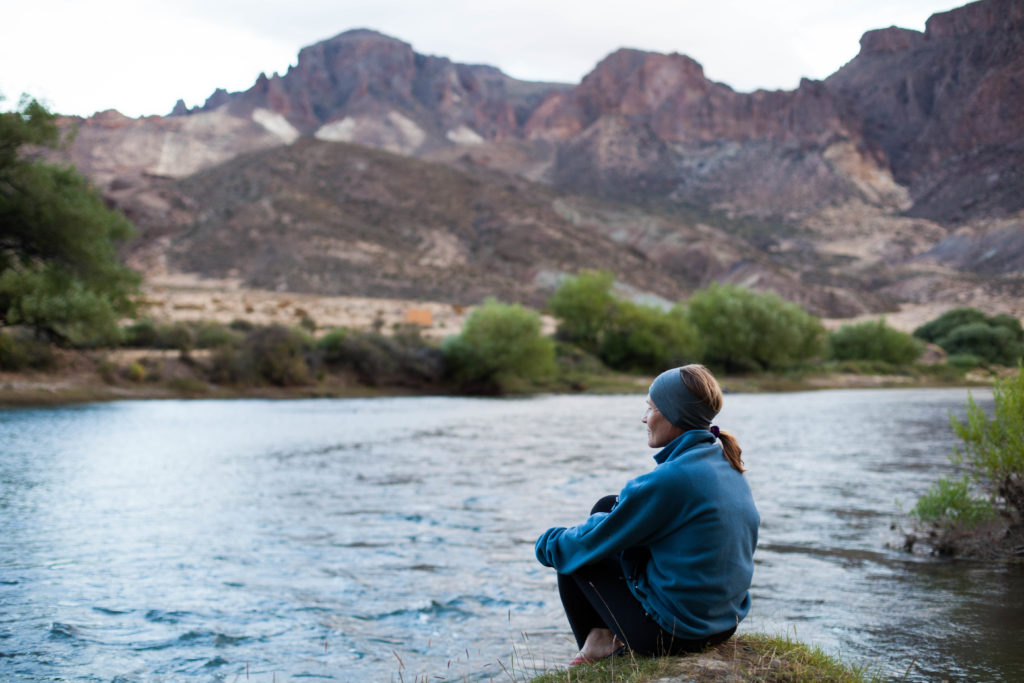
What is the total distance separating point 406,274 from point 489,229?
27735 millimetres

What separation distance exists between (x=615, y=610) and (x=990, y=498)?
24.6 feet

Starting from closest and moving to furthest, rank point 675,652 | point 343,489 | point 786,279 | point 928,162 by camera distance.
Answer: point 675,652 → point 343,489 → point 928,162 → point 786,279

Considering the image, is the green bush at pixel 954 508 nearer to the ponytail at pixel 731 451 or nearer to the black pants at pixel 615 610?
the ponytail at pixel 731 451

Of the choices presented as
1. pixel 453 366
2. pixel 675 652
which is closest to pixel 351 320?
pixel 453 366

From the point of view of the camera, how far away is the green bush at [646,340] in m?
66.5

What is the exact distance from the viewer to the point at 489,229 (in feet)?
381

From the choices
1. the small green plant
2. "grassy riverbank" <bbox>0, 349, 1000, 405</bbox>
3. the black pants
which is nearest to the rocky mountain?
"grassy riverbank" <bbox>0, 349, 1000, 405</bbox>

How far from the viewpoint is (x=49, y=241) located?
29250 millimetres

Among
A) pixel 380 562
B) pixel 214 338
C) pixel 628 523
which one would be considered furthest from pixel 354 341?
pixel 628 523

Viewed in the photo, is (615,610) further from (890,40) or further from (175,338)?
(175,338)

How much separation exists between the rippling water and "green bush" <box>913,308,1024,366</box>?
59840 mm

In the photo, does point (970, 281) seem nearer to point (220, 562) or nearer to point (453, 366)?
point (453, 366)

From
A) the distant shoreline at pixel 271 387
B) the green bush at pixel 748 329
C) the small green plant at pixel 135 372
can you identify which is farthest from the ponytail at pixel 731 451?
the green bush at pixel 748 329

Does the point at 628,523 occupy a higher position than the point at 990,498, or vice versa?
the point at 628,523
